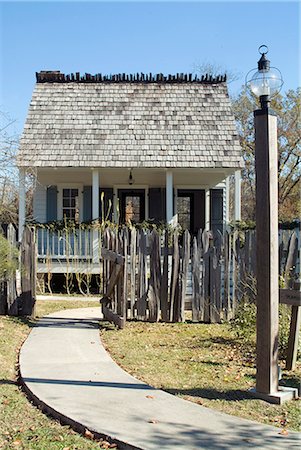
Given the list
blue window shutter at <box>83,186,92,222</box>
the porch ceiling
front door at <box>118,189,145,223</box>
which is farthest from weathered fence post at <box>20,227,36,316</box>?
front door at <box>118,189,145,223</box>

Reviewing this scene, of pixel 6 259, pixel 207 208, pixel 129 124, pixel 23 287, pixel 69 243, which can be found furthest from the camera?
pixel 207 208

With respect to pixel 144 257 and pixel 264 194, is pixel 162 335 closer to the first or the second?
pixel 144 257

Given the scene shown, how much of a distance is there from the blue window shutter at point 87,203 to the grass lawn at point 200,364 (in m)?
9.27

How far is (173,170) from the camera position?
17734mm

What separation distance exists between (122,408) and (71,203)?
48.5 ft

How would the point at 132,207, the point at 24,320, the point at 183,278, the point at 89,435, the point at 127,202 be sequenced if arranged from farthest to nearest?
the point at 132,207
the point at 127,202
the point at 183,278
the point at 24,320
the point at 89,435

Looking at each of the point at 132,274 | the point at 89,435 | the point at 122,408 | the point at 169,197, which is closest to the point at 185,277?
the point at 132,274

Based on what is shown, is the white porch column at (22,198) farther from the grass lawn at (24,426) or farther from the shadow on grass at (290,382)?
the shadow on grass at (290,382)

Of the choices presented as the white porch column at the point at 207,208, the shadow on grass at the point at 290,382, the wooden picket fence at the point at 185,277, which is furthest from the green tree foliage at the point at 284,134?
the shadow on grass at the point at 290,382

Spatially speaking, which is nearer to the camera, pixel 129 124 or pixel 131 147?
pixel 131 147

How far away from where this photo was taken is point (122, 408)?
208 inches

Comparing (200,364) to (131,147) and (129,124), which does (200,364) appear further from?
(129,124)

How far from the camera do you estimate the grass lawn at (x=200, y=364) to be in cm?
546

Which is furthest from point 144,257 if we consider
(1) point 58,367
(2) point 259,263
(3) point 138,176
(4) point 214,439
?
(3) point 138,176
